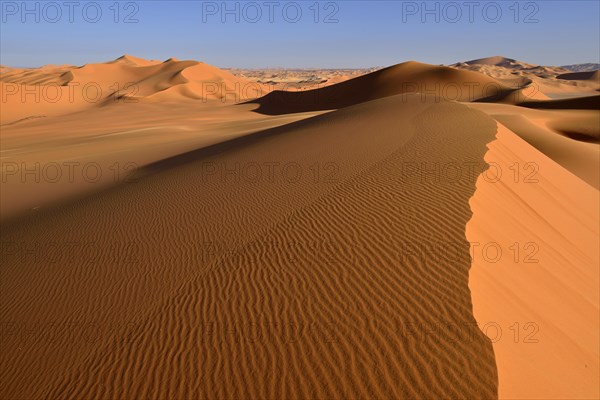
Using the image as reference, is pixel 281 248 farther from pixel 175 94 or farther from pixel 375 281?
pixel 175 94

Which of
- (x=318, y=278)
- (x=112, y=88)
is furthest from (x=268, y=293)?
(x=112, y=88)

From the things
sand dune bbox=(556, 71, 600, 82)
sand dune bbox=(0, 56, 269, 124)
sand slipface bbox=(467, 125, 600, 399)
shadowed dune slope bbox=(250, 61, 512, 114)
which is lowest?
sand slipface bbox=(467, 125, 600, 399)

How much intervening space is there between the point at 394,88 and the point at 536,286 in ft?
149

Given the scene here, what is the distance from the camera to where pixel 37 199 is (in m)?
11.6

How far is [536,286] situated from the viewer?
16.2 ft

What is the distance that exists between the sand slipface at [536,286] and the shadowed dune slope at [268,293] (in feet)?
0.81

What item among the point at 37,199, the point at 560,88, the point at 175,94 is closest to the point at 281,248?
the point at 37,199

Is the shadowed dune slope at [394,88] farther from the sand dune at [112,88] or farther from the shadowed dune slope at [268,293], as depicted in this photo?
the shadowed dune slope at [268,293]

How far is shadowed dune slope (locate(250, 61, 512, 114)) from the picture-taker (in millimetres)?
46156

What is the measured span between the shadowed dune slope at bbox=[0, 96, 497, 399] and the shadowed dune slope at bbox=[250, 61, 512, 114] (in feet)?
133

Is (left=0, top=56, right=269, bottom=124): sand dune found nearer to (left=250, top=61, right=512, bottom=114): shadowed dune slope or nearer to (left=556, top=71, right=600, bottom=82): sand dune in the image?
(left=250, top=61, right=512, bottom=114): shadowed dune slope

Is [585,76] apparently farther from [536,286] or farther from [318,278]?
[318,278]

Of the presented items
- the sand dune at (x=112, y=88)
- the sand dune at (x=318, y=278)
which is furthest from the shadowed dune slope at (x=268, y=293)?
the sand dune at (x=112, y=88)

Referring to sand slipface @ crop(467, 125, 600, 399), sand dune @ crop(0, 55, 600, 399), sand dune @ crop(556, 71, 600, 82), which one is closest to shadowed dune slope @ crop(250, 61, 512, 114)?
sand dune @ crop(0, 55, 600, 399)
